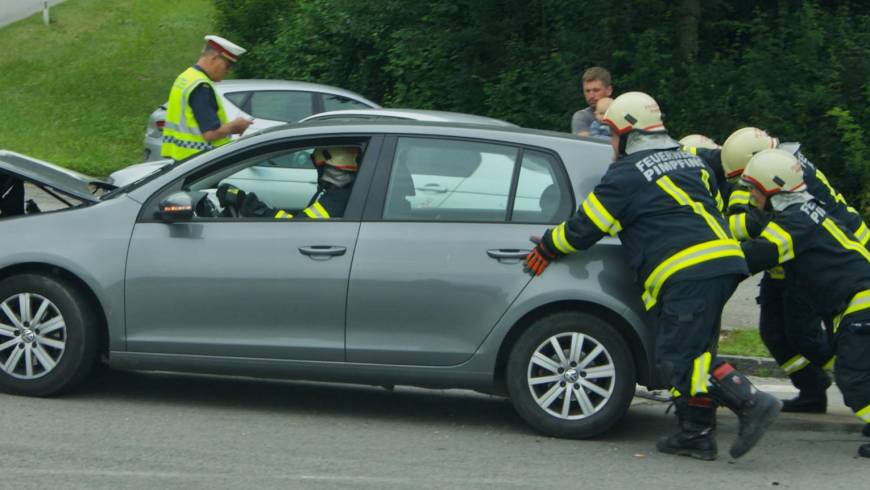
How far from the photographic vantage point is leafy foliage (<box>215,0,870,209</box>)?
44.7 feet

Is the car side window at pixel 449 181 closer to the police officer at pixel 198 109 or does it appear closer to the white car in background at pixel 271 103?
the police officer at pixel 198 109

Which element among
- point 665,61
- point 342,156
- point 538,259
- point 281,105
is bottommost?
point 538,259

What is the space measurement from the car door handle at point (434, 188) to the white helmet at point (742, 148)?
1.53 meters

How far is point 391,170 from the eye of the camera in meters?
6.80

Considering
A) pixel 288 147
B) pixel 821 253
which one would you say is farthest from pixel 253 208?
pixel 821 253

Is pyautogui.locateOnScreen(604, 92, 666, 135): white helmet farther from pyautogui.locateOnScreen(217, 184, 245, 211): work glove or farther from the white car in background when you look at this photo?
the white car in background

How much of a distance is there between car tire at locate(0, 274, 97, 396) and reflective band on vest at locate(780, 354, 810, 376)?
3708 mm

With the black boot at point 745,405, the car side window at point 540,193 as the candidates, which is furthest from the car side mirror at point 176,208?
the black boot at point 745,405

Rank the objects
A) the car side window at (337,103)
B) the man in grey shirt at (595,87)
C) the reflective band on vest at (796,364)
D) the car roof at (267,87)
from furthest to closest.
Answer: the car side window at (337,103), the car roof at (267,87), the man in grey shirt at (595,87), the reflective band on vest at (796,364)

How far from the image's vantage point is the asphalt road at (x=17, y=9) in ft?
97.8

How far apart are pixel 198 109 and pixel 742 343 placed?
387 cm

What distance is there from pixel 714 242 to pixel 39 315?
3.34m

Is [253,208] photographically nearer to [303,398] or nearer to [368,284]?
[368,284]

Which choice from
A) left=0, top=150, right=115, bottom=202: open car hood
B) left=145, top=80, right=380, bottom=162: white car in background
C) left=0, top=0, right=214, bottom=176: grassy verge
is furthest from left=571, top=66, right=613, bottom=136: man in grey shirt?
left=0, top=0, right=214, bottom=176: grassy verge
